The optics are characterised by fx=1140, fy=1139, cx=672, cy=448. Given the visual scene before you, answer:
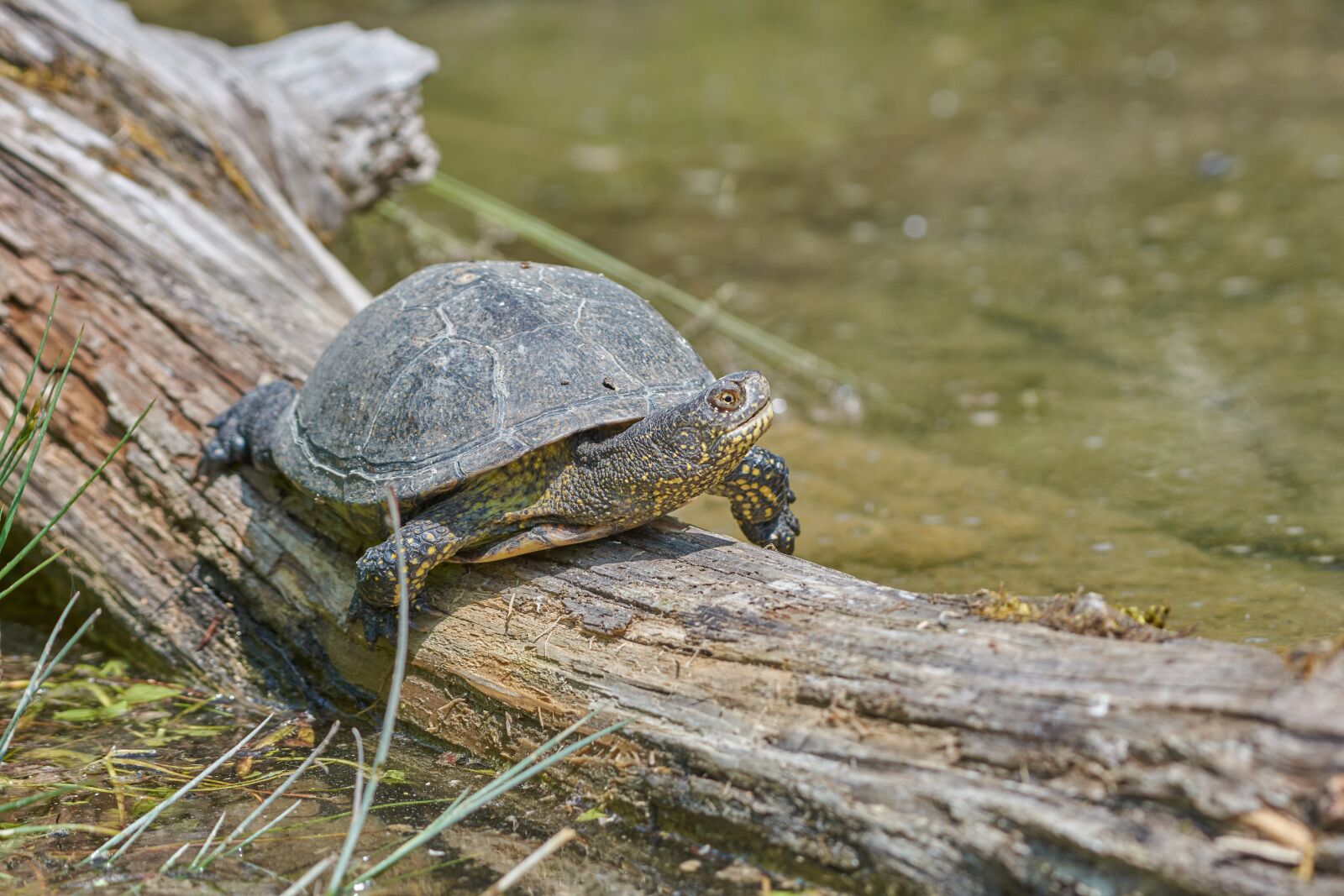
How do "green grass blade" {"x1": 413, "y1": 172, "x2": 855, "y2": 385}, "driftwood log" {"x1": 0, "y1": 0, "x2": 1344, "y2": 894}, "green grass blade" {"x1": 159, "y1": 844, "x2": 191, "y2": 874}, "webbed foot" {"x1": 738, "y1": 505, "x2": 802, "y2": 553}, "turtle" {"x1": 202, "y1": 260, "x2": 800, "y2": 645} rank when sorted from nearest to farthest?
"driftwood log" {"x1": 0, "y1": 0, "x2": 1344, "y2": 894} → "green grass blade" {"x1": 159, "y1": 844, "x2": 191, "y2": 874} → "turtle" {"x1": 202, "y1": 260, "x2": 800, "y2": 645} → "webbed foot" {"x1": 738, "y1": 505, "x2": 802, "y2": 553} → "green grass blade" {"x1": 413, "y1": 172, "x2": 855, "y2": 385}

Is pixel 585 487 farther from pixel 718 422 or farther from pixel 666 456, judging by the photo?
pixel 718 422

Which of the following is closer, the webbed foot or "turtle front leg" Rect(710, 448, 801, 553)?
"turtle front leg" Rect(710, 448, 801, 553)

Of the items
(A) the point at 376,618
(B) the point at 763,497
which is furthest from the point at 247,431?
(B) the point at 763,497

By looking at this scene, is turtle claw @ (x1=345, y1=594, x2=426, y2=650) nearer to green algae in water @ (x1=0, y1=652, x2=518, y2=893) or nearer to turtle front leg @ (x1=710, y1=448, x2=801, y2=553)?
green algae in water @ (x1=0, y1=652, x2=518, y2=893)

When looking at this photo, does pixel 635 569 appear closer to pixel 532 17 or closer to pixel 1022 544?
pixel 1022 544

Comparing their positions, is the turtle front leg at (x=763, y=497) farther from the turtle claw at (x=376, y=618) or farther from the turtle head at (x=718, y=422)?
the turtle claw at (x=376, y=618)

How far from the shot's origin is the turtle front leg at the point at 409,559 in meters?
3.05

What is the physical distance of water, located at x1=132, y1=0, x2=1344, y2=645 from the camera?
468 centimetres

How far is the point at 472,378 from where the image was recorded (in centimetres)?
318

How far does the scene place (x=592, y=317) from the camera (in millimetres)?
3334

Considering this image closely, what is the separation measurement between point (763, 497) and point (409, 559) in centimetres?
106

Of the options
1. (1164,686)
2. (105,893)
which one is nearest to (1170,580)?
(1164,686)

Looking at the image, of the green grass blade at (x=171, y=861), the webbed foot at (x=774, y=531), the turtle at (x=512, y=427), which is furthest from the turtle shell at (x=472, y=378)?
the green grass blade at (x=171, y=861)

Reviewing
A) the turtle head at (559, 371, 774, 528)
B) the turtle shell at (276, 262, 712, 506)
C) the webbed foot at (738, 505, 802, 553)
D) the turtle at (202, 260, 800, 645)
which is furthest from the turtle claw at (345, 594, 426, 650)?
the webbed foot at (738, 505, 802, 553)
